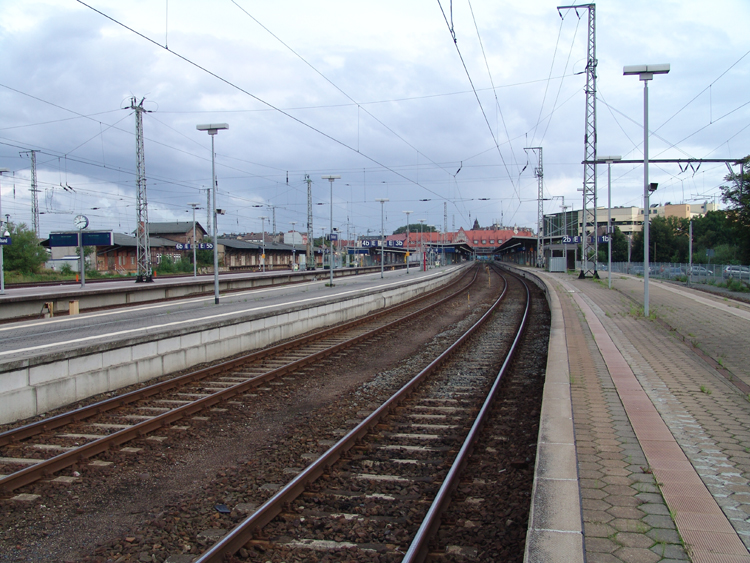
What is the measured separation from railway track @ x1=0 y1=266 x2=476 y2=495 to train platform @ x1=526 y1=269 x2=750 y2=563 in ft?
14.9

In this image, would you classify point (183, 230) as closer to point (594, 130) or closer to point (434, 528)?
point (594, 130)

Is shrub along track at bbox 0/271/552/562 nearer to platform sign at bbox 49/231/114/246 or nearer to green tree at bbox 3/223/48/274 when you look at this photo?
platform sign at bbox 49/231/114/246

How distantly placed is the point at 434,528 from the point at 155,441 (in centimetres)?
381

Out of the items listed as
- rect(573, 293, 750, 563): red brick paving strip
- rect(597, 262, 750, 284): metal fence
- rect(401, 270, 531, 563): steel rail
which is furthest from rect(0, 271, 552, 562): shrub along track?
rect(597, 262, 750, 284): metal fence

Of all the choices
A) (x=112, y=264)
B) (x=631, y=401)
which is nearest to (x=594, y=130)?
(x=631, y=401)

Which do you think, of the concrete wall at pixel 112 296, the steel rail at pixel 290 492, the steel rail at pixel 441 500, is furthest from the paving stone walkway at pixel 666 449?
the concrete wall at pixel 112 296

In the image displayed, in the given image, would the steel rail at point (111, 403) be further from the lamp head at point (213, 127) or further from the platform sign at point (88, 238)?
the platform sign at point (88, 238)

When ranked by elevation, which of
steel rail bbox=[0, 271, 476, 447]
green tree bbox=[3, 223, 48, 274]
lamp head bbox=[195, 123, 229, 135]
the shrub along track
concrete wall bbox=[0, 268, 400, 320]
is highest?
lamp head bbox=[195, 123, 229, 135]

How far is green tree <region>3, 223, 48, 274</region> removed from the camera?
4325cm

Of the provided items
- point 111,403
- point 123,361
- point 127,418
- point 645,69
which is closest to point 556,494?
point 127,418

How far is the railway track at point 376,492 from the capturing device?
3928 mm

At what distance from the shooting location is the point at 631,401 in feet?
22.7

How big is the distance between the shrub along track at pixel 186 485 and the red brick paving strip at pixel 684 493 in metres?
3.28

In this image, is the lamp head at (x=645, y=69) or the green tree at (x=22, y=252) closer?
the lamp head at (x=645, y=69)
